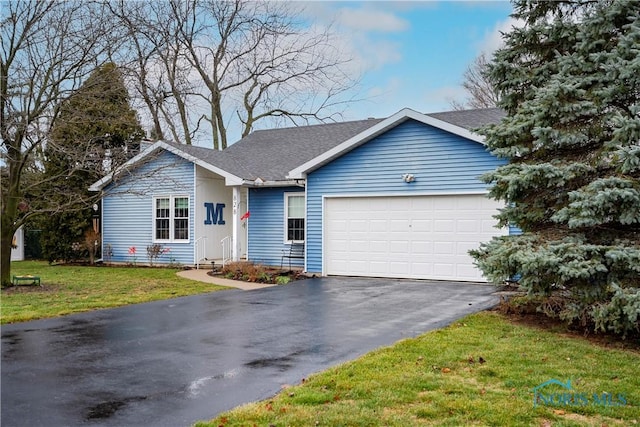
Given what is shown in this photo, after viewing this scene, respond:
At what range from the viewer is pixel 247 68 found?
3070cm

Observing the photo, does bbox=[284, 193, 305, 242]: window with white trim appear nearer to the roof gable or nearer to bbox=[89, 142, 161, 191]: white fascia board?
the roof gable

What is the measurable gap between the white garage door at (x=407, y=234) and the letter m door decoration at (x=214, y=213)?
507 centimetres

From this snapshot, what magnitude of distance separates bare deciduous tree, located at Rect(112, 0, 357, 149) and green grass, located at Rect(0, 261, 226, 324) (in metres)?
13.9

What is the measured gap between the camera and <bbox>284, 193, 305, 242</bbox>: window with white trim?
1694 cm

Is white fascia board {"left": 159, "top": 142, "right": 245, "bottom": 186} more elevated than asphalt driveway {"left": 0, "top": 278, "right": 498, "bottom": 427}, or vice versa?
white fascia board {"left": 159, "top": 142, "right": 245, "bottom": 186}

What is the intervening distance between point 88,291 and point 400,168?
26.4 feet

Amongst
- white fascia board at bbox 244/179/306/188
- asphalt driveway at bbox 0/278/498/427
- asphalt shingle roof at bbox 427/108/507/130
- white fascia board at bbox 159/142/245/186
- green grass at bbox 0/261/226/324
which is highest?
asphalt shingle roof at bbox 427/108/507/130

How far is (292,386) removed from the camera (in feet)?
17.5

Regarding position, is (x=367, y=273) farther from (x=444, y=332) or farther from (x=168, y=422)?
(x=168, y=422)

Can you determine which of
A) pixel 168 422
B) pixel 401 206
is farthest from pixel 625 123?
pixel 401 206

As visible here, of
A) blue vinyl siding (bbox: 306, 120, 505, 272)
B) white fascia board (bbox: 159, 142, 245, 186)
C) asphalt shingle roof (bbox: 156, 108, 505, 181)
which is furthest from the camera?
asphalt shingle roof (bbox: 156, 108, 505, 181)

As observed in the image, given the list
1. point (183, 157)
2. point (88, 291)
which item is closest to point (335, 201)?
point (183, 157)

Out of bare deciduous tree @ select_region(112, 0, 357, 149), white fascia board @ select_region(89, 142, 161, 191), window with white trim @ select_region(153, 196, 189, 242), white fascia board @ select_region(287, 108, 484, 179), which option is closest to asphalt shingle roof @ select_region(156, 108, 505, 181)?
white fascia board @ select_region(89, 142, 161, 191)

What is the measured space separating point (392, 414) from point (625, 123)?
4.66 meters
